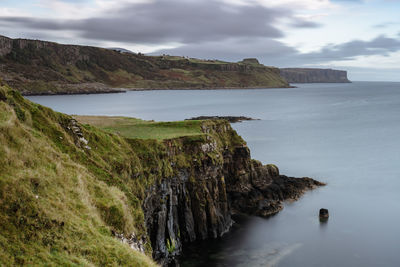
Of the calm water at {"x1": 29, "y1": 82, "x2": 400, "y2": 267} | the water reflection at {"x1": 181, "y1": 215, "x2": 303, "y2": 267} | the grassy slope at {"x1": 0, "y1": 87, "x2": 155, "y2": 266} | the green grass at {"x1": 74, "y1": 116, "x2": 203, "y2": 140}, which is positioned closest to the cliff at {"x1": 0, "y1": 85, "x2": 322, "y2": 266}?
the grassy slope at {"x1": 0, "y1": 87, "x2": 155, "y2": 266}

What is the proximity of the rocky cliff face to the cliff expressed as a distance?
12cm

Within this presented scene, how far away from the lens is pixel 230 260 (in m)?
38.7

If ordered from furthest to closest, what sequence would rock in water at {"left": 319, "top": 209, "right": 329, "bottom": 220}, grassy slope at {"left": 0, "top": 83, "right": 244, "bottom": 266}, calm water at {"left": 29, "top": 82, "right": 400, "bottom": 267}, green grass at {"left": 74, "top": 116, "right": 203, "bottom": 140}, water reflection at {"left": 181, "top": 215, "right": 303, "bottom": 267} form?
rock in water at {"left": 319, "top": 209, "right": 329, "bottom": 220} → green grass at {"left": 74, "top": 116, "right": 203, "bottom": 140} → calm water at {"left": 29, "top": 82, "right": 400, "bottom": 267} → water reflection at {"left": 181, "top": 215, "right": 303, "bottom": 267} → grassy slope at {"left": 0, "top": 83, "right": 244, "bottom": 266}

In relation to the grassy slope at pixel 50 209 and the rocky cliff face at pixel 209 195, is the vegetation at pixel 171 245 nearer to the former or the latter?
the rocky cliff face at pixel 209 195

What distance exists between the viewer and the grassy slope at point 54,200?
13852mm

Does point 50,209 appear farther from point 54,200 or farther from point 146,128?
point 146,128

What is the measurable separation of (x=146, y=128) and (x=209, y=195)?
1212 cm

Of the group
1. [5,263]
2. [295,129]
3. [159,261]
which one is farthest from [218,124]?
[295,129]

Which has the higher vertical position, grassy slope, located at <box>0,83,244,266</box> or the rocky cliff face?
grassy slope, located at <box>0,83,244,266</box>

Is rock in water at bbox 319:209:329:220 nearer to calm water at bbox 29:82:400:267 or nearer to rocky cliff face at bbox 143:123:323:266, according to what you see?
calm water at bbox 29:82:400:267

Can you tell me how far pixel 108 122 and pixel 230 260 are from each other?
2380 cm

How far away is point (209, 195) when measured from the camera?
44031 mm

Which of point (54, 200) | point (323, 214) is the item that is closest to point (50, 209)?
point (54, 200)

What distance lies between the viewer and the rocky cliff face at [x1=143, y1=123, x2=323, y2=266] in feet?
120
